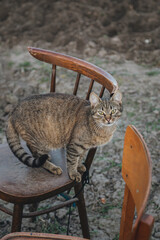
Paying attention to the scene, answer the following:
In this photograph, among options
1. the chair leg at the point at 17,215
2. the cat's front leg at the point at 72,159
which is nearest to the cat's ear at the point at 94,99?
the cat's front leg at the point at 72,159

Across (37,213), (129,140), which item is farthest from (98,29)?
(129,140)

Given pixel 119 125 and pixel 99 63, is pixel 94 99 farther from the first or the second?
pixel 99 63

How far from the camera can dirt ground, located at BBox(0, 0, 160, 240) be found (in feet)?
7.56

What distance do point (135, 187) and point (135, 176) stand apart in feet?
0.14

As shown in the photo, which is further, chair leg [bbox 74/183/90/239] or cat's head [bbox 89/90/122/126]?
chair leg [bbox 74/183/90/239]

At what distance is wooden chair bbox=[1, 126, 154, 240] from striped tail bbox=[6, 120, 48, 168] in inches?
20.7

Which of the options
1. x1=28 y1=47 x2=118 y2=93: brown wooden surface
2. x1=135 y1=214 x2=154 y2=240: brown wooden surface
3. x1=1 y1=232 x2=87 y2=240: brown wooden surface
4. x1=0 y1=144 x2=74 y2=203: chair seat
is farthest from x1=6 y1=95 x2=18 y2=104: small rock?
x1=135 y1=214 x2=154 y2=240: brown wooden surface

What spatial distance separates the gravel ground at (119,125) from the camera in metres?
2.22

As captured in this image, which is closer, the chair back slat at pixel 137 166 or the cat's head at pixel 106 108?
the chair back slat at pixel 137 166

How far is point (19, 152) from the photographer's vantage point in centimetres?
172

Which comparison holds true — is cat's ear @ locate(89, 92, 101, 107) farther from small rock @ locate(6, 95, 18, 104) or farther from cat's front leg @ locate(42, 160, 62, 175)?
small rock @ locate(6, 95, 18, 104)

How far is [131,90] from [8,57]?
2.15m

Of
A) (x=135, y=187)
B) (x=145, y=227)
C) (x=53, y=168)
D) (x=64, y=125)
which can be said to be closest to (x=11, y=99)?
(x=64, y=125)

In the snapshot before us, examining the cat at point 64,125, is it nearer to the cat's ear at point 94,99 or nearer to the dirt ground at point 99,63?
the cat's ear at point 94,99
